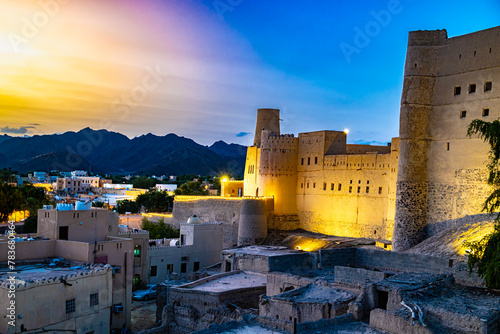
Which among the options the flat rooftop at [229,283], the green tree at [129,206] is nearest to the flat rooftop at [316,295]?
the flat rooftop at [229,283]

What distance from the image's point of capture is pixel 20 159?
495 feet

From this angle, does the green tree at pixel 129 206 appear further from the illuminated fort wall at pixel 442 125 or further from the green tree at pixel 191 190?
the illuminated fort wall at pixel 442 125

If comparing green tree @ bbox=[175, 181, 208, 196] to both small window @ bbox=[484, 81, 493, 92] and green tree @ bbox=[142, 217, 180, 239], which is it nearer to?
green tree @ bbox=[142, 217, 180, 239]

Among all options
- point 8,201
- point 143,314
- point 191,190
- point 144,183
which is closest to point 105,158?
point 144,183

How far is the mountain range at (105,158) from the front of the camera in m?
138

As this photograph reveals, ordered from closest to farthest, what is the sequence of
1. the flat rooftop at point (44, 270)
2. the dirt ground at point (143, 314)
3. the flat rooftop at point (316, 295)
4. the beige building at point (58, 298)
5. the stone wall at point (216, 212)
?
the flat rooftop at point (316, 295), the beige building at point (58, 298), the flat rooftop at point (44, 270), the dirt ground at point (143, 314), the stone wall at point (216, 212)

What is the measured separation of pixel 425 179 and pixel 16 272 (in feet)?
55.1

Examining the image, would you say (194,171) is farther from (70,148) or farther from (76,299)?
(76,299)

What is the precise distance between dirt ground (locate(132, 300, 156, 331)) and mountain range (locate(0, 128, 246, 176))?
377 ft

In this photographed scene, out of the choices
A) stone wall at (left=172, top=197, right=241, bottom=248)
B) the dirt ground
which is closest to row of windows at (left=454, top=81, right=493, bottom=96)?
the dirt ground

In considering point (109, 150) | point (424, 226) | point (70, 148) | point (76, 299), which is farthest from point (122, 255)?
point (109, 150)

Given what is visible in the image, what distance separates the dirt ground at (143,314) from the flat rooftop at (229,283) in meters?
2.52

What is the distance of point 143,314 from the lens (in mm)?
20328

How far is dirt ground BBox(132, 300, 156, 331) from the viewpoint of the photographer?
62.2 ft
